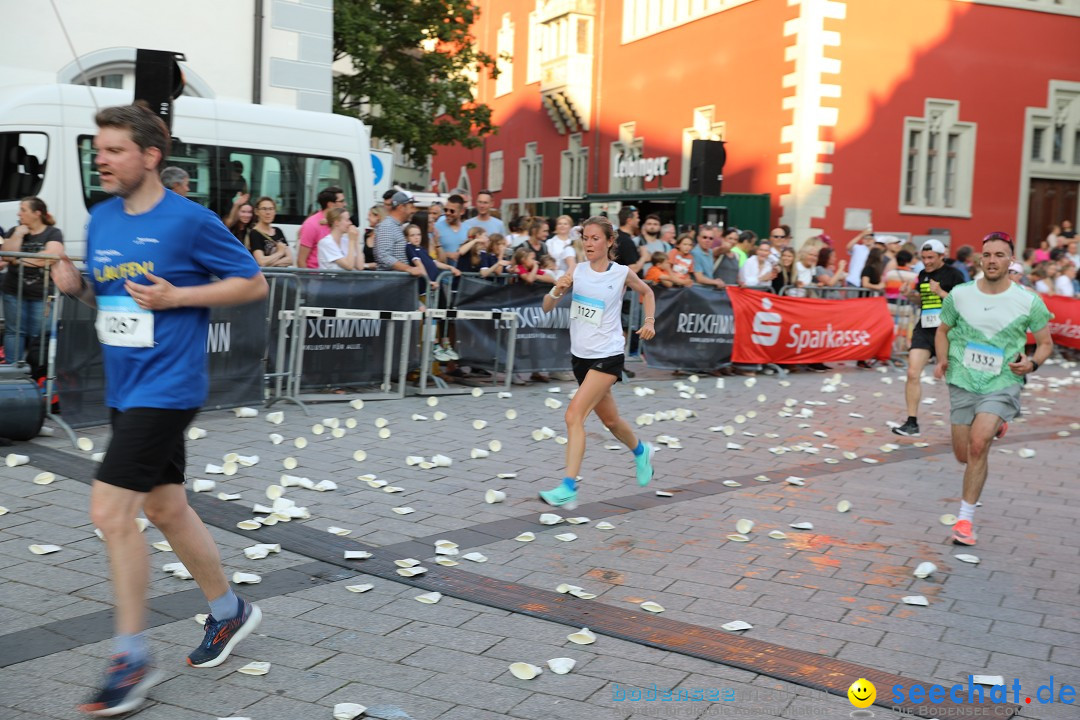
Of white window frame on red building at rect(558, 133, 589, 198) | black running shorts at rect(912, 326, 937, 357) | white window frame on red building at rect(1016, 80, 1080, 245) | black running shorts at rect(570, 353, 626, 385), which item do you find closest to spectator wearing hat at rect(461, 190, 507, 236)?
black running shorts at rect(912, 326, 937, 357)

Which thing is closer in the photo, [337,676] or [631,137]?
[337,676]

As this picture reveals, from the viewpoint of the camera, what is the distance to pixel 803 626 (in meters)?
4.77

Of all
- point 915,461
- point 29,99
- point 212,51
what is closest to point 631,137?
point 212,51

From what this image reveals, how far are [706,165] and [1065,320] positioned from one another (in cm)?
722

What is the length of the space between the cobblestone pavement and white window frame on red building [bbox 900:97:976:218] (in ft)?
58.2

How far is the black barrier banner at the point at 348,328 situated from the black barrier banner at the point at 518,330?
857mm

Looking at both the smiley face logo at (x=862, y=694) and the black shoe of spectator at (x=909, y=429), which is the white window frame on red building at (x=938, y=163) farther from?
the smiley face logo at (x=862, y=694)

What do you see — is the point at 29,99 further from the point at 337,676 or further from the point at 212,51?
the point at 337,676

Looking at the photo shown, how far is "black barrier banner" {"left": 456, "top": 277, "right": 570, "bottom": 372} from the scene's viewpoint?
1166 centimetres

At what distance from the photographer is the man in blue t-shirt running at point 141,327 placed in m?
3.62

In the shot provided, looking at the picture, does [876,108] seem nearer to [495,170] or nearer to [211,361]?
[211,361]

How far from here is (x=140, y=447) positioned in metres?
3.64

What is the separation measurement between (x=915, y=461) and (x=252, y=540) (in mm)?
5649

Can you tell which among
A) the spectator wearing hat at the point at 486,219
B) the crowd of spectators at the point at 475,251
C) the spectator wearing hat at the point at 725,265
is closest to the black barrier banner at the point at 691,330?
the crowd of spectators at the point at 475,251
